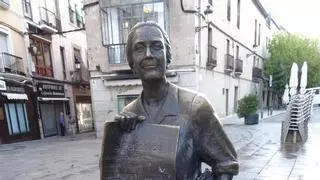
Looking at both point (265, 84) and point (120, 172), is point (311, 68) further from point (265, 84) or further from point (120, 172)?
point (120, 172)

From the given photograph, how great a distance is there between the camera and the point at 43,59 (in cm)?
1733

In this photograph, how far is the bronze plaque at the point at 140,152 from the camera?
1.36 meters

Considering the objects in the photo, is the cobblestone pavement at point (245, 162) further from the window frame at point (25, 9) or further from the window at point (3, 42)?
the window frame at point (25, 9)

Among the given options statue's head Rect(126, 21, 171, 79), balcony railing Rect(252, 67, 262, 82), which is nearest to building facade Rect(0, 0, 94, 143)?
statue's head Rect(126, 21, 171, 79)

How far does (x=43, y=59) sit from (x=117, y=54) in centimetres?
668

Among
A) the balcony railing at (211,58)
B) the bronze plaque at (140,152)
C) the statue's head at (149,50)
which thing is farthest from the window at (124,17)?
the bronze plaque at (140,152)

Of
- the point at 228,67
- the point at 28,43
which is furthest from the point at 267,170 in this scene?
the point at 28,43

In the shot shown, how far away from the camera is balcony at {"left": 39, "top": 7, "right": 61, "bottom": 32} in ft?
54.2

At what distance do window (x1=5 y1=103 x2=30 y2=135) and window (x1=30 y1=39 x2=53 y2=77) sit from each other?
2404mm

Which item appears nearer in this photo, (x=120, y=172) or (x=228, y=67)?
(x=120, y=172)

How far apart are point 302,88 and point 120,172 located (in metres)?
10.4

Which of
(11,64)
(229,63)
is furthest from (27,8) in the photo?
(229,63)

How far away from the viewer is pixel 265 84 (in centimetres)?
3266

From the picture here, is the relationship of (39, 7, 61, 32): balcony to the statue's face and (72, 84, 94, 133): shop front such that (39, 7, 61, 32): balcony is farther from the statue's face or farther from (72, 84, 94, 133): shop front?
the statue's face
